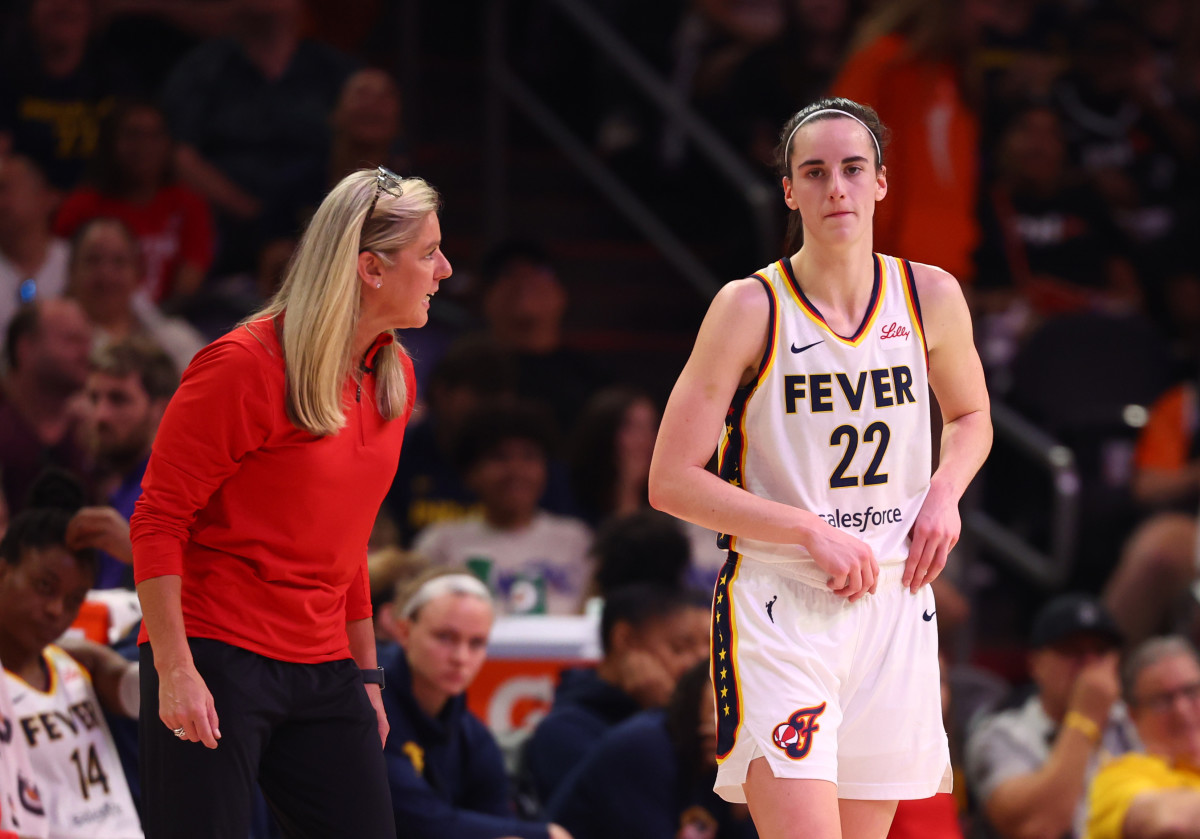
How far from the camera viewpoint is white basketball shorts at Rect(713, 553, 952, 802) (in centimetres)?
329

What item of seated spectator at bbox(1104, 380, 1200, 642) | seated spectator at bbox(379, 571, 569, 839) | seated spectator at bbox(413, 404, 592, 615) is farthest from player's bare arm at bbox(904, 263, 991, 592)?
seated spectator at bbox(1104, 380, 1200, 642)

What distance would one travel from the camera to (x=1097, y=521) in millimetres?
8375

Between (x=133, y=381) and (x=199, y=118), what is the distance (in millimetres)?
2967

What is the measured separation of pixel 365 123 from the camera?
8195 mm

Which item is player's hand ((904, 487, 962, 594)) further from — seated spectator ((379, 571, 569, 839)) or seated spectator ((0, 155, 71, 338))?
seated spectator ((0, 155, 71, 338))

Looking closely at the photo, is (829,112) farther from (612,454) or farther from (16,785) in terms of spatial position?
(612,454)

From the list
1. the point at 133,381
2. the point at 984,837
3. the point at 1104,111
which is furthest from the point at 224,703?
the point at 1104,111

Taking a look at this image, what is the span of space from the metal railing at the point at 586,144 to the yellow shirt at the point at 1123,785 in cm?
359

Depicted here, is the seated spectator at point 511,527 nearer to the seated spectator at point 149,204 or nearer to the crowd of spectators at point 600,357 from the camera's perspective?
the crowd of spectators at point 600,357

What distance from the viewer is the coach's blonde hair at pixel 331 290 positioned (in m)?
3.29

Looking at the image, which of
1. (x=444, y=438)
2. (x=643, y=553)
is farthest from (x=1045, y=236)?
(x=643, y=553)

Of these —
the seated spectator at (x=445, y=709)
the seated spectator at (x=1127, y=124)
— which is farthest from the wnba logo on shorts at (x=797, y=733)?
the seated spectator at (x=1127, y=124)

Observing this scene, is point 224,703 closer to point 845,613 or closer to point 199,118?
point 845,613

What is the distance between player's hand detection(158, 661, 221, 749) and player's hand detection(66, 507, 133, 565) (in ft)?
3.77
